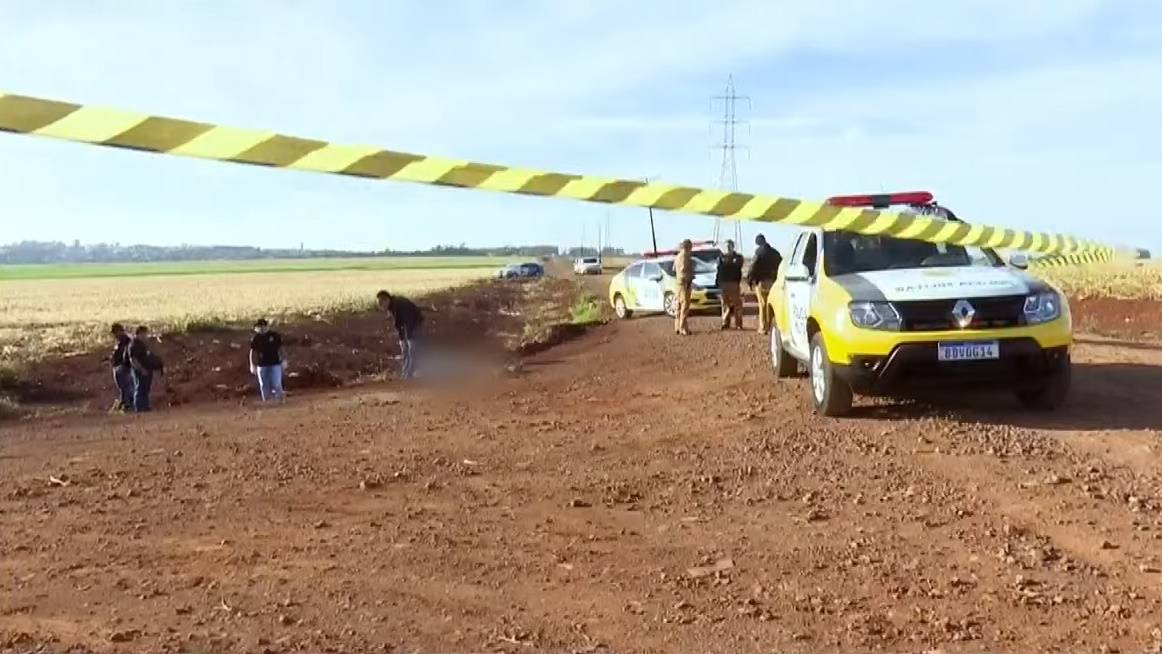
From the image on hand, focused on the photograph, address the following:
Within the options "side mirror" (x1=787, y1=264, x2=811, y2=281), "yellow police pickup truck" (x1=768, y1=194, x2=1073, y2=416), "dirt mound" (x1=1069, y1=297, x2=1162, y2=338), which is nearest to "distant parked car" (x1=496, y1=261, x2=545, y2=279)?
"dirt mound" (x1=1069, y1=297, x2=1162, y2=338)

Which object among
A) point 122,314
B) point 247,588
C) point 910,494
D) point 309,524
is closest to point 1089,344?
point 910,494

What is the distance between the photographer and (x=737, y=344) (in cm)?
1558

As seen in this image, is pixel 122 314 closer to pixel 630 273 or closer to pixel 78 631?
→ pixel 630 273

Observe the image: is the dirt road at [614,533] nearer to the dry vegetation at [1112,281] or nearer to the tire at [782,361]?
the tire at [782,361]

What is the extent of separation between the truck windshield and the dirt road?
3.84 feet

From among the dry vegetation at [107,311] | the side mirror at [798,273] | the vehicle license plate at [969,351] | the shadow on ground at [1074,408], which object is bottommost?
the dry vegetation at [107,311]

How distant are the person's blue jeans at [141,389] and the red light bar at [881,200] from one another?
32.2ft

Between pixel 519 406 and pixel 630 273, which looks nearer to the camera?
pixel 519 406

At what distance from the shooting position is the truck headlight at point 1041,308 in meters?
8.02

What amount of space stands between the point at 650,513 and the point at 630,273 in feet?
A: 67.4

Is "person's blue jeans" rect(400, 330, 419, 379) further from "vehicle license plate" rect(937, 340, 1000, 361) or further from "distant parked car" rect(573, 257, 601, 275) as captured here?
"distant parked car" rect(573, 257, 601, 275)

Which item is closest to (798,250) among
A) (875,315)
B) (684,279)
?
(875,315)

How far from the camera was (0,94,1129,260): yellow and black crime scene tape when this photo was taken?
141 inches

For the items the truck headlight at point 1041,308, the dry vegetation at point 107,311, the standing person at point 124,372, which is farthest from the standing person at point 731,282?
the dry vegetation at point 107,311
